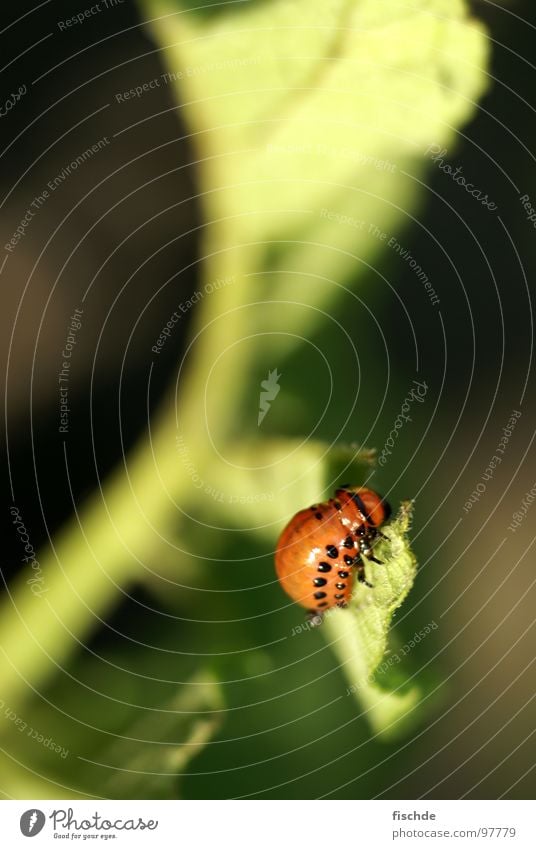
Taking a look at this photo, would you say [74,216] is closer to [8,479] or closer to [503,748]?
[8,479]

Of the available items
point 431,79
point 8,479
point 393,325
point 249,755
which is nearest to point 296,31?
point 431,79

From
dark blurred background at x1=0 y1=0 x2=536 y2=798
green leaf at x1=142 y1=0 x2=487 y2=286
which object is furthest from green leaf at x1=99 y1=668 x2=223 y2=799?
green leaf at x1=142 y1=0 x2=487 y2=286
